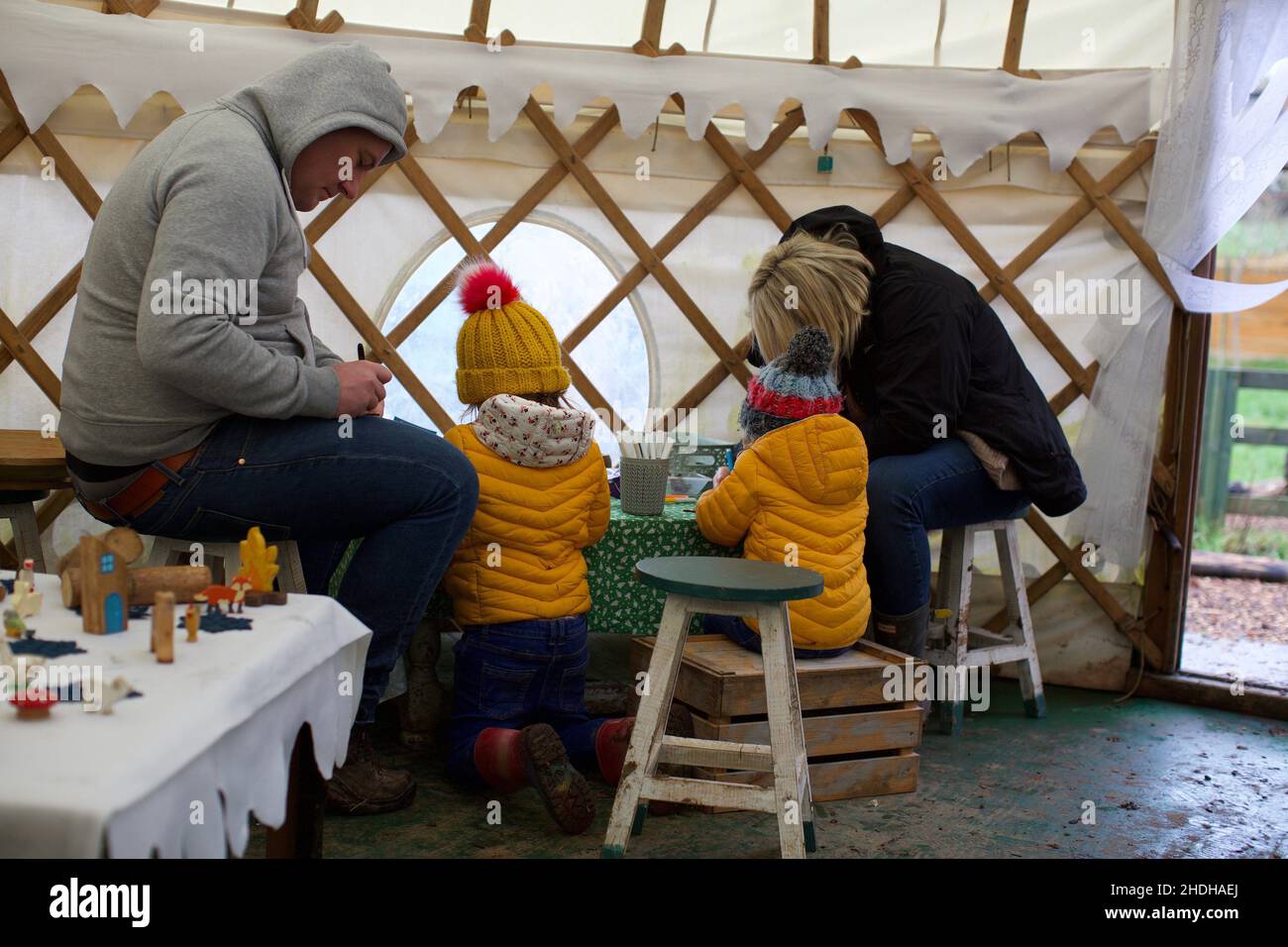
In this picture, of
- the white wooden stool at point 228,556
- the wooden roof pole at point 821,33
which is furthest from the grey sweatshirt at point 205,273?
the wooden roof pole at point 821,33

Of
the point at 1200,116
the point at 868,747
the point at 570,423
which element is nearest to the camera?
the point at 570,423

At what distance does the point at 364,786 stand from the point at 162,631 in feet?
2.92

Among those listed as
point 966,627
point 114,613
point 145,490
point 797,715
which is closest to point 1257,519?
point 966,627

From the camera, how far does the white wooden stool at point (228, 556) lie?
1.60 m

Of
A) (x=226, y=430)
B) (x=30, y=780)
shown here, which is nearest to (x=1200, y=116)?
(x=226, y=430)

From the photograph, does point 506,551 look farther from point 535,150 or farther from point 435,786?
point 535,150

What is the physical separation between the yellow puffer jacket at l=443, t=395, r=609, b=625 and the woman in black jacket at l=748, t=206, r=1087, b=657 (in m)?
0.58

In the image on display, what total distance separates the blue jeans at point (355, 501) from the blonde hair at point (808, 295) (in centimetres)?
79

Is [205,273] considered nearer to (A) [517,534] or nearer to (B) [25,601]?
(B) [25,601]

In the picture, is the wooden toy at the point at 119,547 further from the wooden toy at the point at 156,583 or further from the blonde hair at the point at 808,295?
the blonde hair at the point at 808,295

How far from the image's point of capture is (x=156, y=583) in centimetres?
107

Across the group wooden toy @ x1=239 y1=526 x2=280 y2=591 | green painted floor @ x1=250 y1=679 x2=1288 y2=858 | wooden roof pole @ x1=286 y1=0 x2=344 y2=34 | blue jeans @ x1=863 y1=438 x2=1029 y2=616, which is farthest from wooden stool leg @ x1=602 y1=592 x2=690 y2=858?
wooden roof pole @ x1=286 y1=0 x2=344 y2=34
